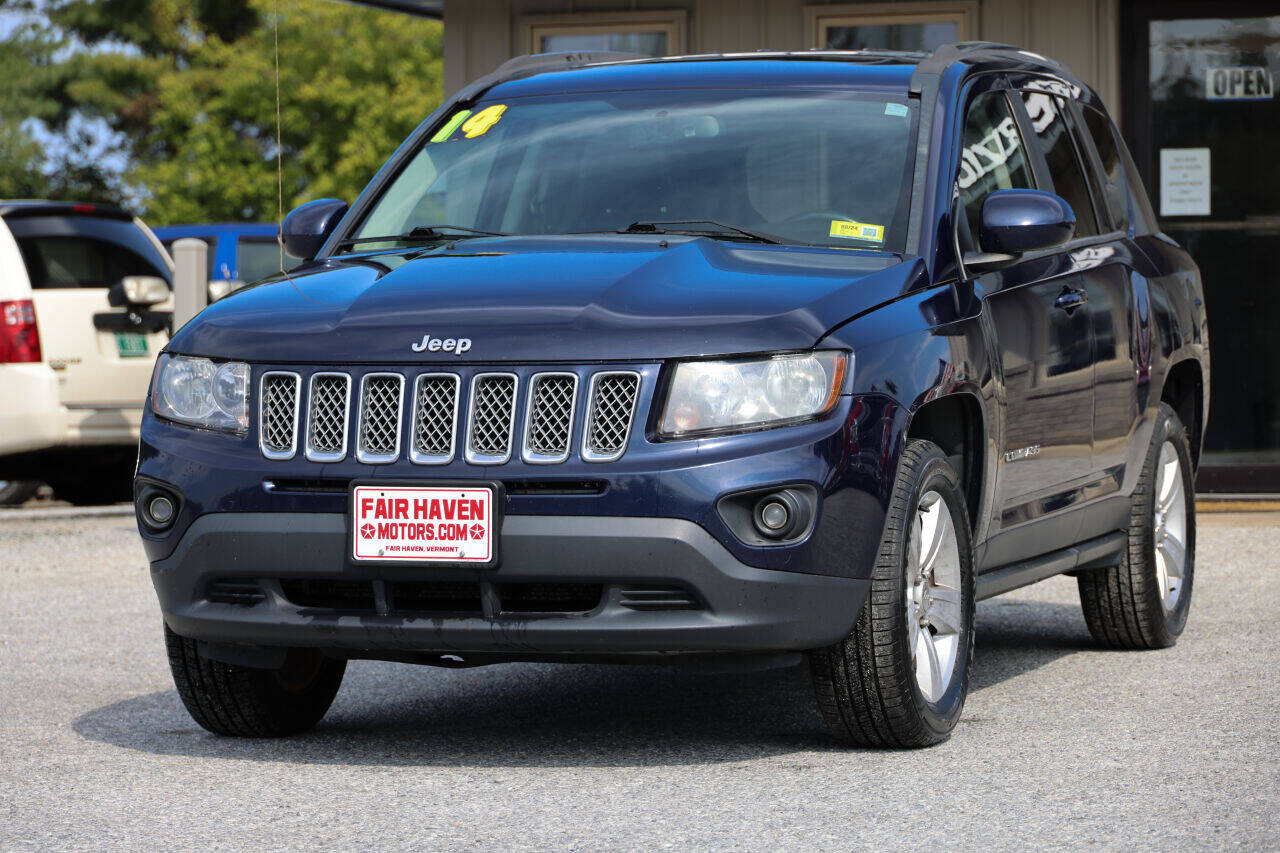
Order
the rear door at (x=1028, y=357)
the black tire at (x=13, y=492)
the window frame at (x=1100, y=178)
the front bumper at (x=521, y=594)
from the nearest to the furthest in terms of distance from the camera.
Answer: the front bumper at (x=521, y=594) → the rear door at (x=1028, y=357) → the window frame at (x=1100, y=178) → the black tire at (x=13, y=492)

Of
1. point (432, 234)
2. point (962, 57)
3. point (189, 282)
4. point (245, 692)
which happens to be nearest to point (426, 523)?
point (245, 692)

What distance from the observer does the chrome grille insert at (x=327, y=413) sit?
5277 millimetres

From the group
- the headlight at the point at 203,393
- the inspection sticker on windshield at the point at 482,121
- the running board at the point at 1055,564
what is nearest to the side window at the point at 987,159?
the running board at the point at 1055,564

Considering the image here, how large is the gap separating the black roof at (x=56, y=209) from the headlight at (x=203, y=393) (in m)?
8.23

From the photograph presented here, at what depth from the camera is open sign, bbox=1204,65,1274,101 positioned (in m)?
12.9

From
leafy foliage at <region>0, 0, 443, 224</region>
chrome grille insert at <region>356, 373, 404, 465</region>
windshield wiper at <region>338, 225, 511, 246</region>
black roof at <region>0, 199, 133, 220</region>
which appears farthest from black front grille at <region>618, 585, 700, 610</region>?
leafy foliage at <region>0, 0, 443, 224</region>

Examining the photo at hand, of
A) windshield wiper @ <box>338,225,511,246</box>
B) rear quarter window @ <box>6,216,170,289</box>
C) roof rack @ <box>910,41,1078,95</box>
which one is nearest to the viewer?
windshield wiper @ <box>338,225,511,246</box>

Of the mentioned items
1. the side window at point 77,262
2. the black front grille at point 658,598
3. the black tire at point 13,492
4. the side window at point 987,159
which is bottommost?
the black tire at point 13,492

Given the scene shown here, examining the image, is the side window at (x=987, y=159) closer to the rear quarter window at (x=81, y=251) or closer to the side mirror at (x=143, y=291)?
the side mirror at (x=143, y=291)

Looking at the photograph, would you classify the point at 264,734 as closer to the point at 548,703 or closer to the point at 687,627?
the point at 548,703

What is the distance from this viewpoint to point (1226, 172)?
1298 cm

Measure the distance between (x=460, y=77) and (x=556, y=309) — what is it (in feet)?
30.5

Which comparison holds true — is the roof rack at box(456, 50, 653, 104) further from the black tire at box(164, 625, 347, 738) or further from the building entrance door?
the building entrance door

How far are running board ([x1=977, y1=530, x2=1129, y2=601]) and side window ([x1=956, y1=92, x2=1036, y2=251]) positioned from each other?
0.96 metres
